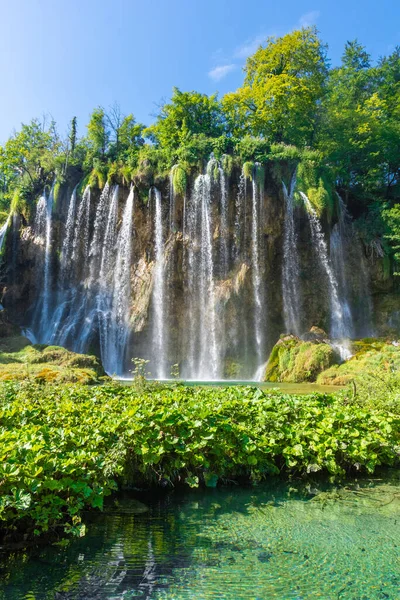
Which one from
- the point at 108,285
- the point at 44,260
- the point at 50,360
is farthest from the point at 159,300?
the point at 44,260

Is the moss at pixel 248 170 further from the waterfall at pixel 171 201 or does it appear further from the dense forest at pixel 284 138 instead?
the waterfall at pixel 171 201

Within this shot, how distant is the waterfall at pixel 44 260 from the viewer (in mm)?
28047

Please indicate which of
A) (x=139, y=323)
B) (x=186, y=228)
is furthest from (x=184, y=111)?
(x=139, y=323)

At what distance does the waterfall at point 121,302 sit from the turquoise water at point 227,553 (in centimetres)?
2018

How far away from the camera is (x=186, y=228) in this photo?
2638 cm

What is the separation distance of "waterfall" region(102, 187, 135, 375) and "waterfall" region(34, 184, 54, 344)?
4249mm

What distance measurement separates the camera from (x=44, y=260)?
30141 mm

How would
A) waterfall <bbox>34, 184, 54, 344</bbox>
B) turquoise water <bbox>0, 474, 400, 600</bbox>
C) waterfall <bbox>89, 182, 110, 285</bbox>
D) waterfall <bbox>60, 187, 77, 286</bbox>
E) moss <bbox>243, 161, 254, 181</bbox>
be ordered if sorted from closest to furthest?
turquoise water <bbox>0, 474, 400, 600</bbox> < moss <bbox>243, 161, 254, 181</bbox> < waterfall <bbox>34, 184, 54, 344</bbox> < waterfall <bbox>89, 182, 110, 285</bbox> < waterfall <bbox>60, 187, 77, 286</bbox>

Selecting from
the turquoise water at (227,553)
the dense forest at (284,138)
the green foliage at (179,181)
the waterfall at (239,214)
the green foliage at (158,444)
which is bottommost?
the turquoise water at (227,553)

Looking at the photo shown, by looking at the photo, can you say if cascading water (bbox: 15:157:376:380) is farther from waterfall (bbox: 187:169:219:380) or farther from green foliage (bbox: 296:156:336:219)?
green foliage (bbox: 296:156:336:219)

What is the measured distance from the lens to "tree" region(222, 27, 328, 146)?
99.8 feet

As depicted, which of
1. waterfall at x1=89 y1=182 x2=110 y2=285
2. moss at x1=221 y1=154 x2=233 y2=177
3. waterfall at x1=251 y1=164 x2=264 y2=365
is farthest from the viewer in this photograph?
waterfall at x1=89 y1=182 x2=110 y2=285

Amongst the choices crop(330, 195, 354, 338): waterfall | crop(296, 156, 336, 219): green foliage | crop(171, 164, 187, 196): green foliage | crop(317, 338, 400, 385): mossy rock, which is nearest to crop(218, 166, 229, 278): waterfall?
crop(171, 164, 187, 196): green foliage

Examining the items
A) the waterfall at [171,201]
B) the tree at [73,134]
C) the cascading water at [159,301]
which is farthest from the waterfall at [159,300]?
the tree at [73,134]
